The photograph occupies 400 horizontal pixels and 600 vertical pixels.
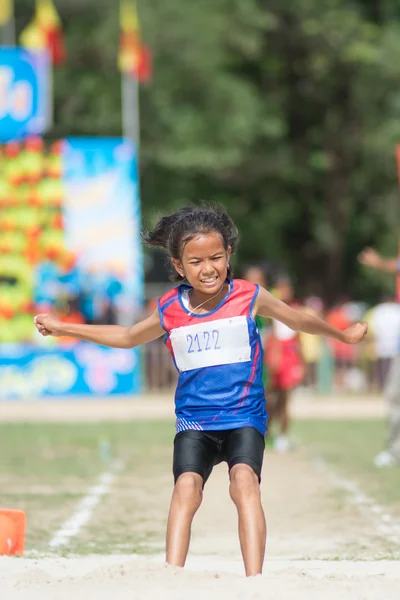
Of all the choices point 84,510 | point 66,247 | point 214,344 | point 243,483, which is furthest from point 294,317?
point 66,247

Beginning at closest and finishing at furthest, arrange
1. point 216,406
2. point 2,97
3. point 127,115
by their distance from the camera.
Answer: point 216,406 < point 2,97 < point 127,115

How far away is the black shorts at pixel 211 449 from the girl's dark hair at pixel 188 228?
31.5 inches

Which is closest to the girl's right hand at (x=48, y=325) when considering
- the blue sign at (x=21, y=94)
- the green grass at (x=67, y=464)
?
the green grass at (x=67, y=464)

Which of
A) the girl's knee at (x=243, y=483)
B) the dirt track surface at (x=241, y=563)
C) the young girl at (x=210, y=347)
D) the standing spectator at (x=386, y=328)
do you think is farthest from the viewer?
the standing spectator at (x=386, y=328)

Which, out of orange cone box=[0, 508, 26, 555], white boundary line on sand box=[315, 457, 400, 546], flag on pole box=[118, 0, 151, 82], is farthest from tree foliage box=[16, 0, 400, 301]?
orange cone box=[0, 508, 26, 555]

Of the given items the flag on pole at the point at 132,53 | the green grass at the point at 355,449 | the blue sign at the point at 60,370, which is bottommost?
the blue sign at the point at 60,370

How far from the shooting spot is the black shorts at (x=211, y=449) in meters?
5.41

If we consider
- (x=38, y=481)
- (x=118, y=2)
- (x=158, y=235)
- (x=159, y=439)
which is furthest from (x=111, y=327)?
(x=118, y=2)

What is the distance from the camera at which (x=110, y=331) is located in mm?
5750

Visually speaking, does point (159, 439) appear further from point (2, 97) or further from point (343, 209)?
point (343, 209)

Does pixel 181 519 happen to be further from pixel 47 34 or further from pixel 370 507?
pixel 47 34

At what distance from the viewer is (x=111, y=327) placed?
5789 millimetres

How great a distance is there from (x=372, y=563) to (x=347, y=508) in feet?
10.5

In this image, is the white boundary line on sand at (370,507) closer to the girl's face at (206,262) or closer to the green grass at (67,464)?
the green grass at (67,464)
